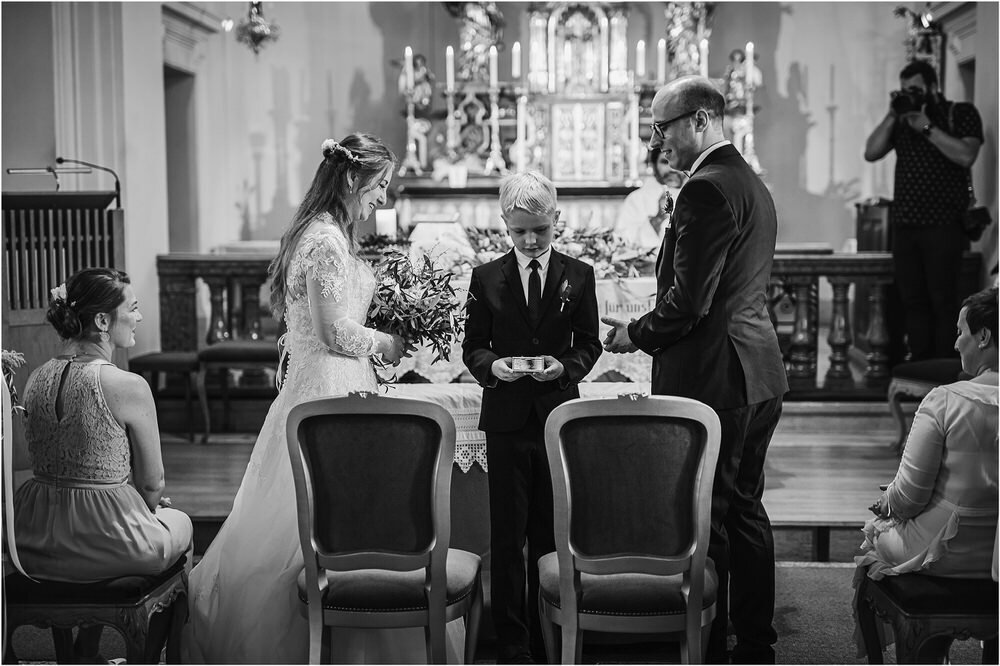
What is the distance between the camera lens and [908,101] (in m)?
7.18

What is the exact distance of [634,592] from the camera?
8.75 feet

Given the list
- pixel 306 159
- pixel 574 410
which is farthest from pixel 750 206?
pixel 306 159

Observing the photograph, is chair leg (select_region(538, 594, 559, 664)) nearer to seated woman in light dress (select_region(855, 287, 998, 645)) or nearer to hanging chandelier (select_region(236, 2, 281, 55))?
seated woman in light dress (select_region(855, 287, 998, 645))

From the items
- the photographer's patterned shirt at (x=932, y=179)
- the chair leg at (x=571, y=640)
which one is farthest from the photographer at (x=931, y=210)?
the chair leg at (x=571, y=640)

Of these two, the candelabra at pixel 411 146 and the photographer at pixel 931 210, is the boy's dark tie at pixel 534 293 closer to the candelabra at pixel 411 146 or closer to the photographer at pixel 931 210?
the photographer at pixel 931 210

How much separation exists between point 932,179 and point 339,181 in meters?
4.93

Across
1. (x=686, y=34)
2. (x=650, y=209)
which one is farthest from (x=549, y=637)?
(x=686, y=34)

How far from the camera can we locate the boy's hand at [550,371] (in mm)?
3018

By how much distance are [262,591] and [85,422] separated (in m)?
0.68

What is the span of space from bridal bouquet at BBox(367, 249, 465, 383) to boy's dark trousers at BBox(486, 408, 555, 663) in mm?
530

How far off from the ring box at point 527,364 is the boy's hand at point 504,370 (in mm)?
11

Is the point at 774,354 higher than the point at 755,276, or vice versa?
the point at 755,276

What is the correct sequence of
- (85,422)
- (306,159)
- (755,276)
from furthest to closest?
(306,159), (755,276), (85,422)

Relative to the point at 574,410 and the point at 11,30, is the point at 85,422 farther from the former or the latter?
the point at 11,30
